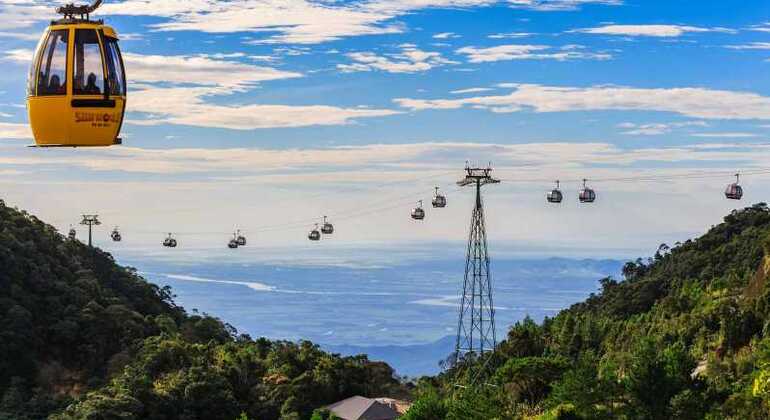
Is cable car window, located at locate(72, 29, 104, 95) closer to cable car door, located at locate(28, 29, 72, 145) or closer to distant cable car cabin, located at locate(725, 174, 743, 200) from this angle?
cable car door, located at locate(28, 29, 72, 145)

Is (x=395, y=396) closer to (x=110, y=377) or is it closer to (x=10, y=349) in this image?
(x=110, y=377)

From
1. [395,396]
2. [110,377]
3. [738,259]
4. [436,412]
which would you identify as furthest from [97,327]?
[738,259]

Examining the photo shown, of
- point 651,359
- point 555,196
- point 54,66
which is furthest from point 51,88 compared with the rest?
point 555,196

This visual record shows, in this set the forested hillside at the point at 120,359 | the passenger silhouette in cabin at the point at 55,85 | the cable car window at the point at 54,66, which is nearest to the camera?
the cable car window at the point at 54,66

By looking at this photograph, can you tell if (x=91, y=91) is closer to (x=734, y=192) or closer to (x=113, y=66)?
(x=113, y=66)

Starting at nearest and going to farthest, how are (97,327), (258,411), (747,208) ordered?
(258,411), (97,327), (747,208)

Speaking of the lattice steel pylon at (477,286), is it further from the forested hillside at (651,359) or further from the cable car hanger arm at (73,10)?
the cable car hanger arm at (73,10)

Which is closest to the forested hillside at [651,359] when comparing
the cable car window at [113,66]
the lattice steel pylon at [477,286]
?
the lattice steel pylon at [477,286]
